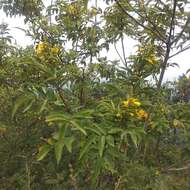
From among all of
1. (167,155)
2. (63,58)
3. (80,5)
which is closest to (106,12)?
(80,5)

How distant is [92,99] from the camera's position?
331cm

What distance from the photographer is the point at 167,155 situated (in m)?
4.48

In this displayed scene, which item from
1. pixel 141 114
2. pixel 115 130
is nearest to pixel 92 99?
pixel 141 114

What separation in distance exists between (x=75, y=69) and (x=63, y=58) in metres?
0.13

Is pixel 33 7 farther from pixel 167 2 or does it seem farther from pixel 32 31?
pixel 167 2

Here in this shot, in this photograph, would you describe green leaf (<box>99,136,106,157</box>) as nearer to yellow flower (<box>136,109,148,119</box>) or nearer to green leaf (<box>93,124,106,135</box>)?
green leaf (<box>93,124,106,135</box>)

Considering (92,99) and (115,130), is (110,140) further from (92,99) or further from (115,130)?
(92,99)

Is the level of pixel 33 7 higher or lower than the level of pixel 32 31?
higher

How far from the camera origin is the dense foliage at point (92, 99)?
2.25m

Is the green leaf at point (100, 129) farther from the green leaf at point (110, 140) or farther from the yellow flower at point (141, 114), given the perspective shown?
the yellow flower at point (141, 114)

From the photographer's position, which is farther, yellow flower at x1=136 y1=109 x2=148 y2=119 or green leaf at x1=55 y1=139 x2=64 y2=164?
yellow flower at x1=136 y1=109 x2=148 y2=119

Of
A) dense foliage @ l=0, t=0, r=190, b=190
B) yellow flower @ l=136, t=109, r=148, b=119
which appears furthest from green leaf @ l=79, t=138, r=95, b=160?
yellow flower @ l=136, t=109, r=148, b=119

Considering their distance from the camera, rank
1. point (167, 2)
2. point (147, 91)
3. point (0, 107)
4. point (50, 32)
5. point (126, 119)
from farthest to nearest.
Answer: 1. point (0, 107)
2. point (50, 32)
3. point (167, 2)
4. point (147, 91)
5. point (126, 119)

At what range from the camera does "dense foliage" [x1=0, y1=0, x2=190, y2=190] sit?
88.5 inches
